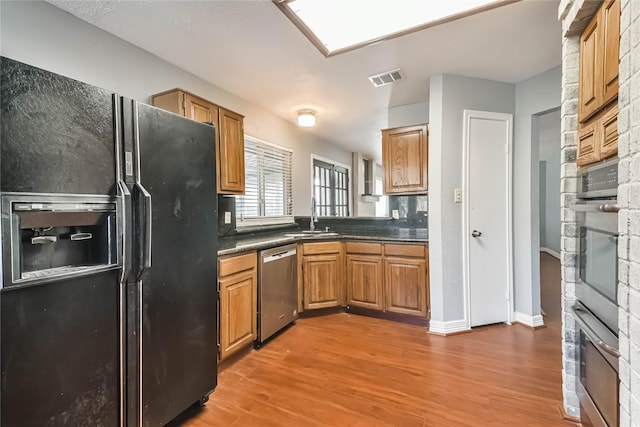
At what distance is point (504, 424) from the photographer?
1.55m

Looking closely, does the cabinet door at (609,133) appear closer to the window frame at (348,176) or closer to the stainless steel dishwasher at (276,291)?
the stainless steel dishwasher at (276,291)

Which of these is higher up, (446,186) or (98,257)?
(446,186)

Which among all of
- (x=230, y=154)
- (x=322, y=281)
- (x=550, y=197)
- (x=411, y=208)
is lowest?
(x=322, y=281)

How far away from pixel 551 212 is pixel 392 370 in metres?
7.11

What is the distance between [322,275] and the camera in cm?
319

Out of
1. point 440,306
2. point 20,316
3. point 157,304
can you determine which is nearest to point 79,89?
point 20,316

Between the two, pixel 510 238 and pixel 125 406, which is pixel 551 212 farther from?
pixel 125 406

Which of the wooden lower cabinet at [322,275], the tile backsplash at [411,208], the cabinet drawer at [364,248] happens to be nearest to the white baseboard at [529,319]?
the tile backsplash at [411,208]

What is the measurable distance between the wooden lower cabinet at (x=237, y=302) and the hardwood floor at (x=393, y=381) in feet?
0.65

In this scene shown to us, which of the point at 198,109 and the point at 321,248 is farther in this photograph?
the point at 321,248

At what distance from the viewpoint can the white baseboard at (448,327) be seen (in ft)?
8.91

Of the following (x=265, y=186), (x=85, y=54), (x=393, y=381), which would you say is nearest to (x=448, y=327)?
(x=393, y=381)

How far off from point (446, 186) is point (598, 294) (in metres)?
1.59

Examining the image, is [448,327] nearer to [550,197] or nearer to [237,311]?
[237,311]
